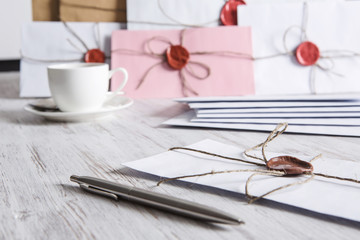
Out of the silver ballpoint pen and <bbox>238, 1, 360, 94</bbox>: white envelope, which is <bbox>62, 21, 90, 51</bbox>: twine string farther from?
the silver ballpoint pen

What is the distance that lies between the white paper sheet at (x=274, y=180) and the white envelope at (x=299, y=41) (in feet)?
1.65

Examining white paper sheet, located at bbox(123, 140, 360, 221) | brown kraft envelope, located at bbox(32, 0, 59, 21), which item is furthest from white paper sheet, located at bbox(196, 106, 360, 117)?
brown kraft envelope, located at bbox(32, 0, 59, 21)

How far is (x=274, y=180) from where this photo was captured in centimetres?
39

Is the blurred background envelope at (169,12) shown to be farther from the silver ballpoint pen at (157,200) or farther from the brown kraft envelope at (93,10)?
the silver ballpoint pen at (157,200)

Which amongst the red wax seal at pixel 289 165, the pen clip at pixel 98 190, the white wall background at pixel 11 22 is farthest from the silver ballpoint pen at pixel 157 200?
the white wall background at pixel 11 22

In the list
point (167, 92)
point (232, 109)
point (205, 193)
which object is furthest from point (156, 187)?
point (167, 92)

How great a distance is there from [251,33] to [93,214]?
2.40 ft

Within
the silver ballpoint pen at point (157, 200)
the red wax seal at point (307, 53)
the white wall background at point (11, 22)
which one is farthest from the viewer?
the white wall background at point (11, 22)

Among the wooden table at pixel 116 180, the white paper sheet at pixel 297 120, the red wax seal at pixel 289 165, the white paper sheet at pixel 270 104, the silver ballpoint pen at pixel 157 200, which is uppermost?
the white paper sheet at pixel 270 104

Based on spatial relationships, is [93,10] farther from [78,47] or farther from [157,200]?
[157,200]

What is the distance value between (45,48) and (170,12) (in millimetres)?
342

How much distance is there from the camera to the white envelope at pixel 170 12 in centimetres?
99

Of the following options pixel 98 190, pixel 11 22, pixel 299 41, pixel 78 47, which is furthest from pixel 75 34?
pixel 11 22

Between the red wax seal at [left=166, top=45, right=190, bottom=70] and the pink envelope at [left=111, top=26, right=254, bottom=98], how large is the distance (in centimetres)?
2
